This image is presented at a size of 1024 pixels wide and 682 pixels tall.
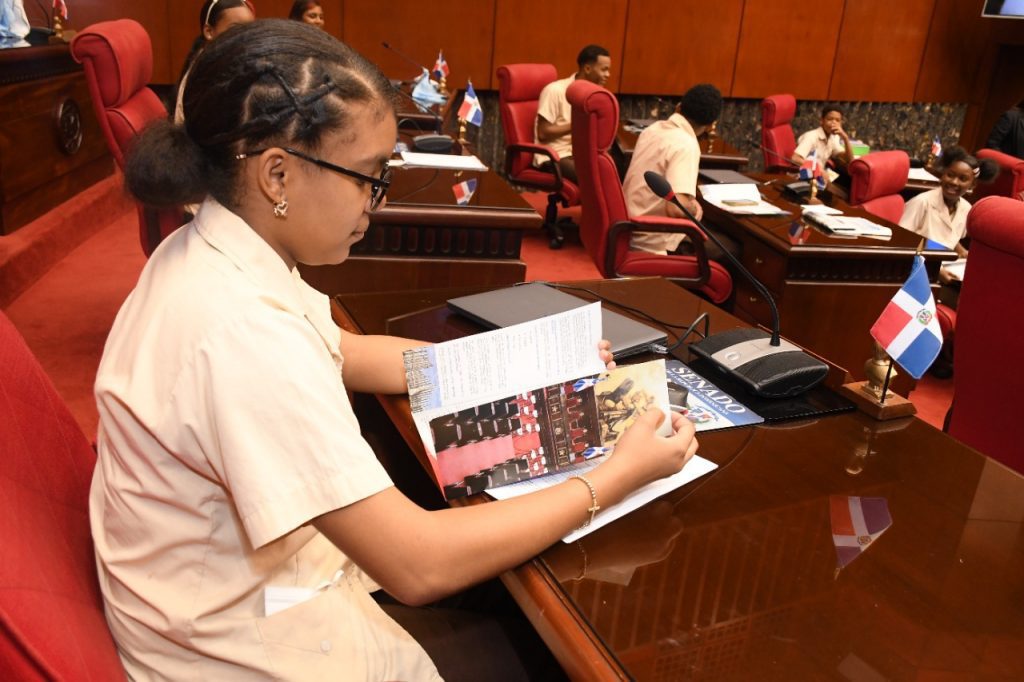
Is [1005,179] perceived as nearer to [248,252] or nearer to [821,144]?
[821,144]

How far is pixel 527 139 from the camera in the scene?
5164 millimetres

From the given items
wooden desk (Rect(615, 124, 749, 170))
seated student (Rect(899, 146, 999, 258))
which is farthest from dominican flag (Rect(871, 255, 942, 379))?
wooden desk (Rect(615, 124, 749, 170))

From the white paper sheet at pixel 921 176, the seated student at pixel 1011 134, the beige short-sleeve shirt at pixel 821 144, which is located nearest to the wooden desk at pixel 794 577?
the white paper sheet at pixel 921 176

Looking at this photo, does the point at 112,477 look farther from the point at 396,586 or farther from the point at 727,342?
the point at 727,342

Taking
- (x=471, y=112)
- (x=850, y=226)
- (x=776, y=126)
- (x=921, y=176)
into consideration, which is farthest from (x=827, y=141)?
(x=471, y=112)

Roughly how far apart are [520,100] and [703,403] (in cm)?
418

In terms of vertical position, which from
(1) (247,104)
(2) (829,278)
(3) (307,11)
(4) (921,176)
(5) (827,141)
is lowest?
(2) (829,278)

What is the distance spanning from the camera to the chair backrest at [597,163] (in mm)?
2988

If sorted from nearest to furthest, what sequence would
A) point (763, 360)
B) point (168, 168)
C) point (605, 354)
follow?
point (168, 168) < point (605, 354) < point (763, 360)

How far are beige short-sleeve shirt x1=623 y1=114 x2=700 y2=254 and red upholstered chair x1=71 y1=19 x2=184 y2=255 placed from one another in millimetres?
1704

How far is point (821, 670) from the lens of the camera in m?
0.76

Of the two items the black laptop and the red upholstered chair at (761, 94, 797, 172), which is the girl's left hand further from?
the red upholstered chair at (761, 94, 797, 172)

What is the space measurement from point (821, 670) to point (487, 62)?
5.62 meters

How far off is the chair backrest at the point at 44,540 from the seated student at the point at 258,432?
1.4 inches
